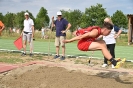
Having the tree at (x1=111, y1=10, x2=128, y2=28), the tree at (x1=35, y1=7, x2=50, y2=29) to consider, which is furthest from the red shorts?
the tree at (x1=35, y1=7, x2=50, y2=29)

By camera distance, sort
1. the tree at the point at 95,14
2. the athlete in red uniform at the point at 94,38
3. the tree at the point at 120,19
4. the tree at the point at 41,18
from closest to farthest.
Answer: the athlete in red uniform at the point at 94,38, the tree at the point at 95,14, the tree at the point at 120,19, the tree at the point at 41,18

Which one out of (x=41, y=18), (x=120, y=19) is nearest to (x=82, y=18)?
(x=120, y=19)

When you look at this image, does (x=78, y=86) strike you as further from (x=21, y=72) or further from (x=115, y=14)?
(x=115, y=14)

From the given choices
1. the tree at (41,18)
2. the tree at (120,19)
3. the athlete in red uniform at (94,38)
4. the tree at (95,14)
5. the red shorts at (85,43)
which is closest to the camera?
the athlete in red uniform at (94,38)

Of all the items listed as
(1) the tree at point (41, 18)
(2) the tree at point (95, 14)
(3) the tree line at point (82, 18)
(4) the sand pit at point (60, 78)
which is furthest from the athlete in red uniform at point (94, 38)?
(1) the tree at point (41, 18)

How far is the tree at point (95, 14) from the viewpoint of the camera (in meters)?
41.1

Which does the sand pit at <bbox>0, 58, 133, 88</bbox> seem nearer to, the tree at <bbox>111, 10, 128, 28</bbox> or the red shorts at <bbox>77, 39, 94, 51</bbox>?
the red shorts at <bbox>77, 39, 94, 51</bbox>

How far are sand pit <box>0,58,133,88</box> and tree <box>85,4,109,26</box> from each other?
33671 mm

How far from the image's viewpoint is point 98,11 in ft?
137

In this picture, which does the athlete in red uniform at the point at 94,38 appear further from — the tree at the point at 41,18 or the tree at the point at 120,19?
the tree at the point at 41,18

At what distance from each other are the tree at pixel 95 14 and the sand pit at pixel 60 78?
33671mm

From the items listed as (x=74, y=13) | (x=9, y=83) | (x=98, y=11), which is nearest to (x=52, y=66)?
(x=9, y=83)

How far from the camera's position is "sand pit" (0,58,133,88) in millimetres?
5773

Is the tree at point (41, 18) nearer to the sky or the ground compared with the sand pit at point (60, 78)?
nearer to the sky
